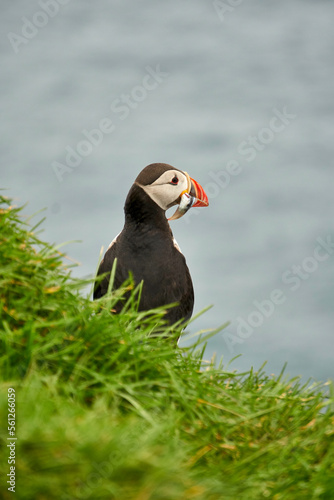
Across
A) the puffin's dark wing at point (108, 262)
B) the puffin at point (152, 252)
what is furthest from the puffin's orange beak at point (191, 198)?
the puffin's dark wing at point (108, 262)

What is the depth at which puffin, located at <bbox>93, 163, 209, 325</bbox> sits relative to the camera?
4801 millimetres

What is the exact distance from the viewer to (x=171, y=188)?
529 cm

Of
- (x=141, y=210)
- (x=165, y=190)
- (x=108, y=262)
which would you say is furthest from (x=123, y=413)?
(x=165, y=190)

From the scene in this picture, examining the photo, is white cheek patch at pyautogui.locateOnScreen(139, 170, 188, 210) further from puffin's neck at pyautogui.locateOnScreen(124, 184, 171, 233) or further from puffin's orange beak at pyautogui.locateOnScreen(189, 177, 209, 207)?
puffin's orange beak at pyautogui.locateOnScreen(189, 177, 209, 207)

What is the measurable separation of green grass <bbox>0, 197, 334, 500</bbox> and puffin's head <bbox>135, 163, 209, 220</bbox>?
7.15ft

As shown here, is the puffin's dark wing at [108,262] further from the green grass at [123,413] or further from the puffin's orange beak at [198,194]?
the green grass at [123,413]

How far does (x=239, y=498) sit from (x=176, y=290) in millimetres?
2871

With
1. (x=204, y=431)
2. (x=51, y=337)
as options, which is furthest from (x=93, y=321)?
(x=204, y=431)

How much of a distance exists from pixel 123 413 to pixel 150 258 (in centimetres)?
254

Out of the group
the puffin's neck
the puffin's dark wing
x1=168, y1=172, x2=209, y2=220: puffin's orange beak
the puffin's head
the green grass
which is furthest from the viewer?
x1=168, y1=172, x2=209, y2=220: puffin's orange beak

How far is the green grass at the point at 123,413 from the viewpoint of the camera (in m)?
1.75

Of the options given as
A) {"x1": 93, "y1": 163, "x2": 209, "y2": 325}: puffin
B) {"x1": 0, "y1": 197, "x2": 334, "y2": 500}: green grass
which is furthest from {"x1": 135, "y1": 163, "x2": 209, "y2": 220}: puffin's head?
{"x1": 0, "y1": 197, "x2": 334, "y2": 500}: green grass

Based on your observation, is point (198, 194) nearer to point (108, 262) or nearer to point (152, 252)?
point (152, 252)

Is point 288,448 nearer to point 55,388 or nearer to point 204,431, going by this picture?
point 204,431
